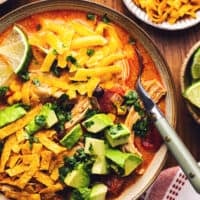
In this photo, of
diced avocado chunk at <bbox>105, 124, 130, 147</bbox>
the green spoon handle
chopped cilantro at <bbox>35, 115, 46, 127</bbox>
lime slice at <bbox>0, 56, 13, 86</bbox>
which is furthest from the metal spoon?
lime slice at <bbox>0, 56, 13, 86</bbox>

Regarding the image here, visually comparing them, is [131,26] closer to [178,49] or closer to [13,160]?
[178,49]

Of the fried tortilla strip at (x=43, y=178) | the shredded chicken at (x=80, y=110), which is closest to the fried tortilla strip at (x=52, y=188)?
the fried tortilla strip at (x=43, y=178)

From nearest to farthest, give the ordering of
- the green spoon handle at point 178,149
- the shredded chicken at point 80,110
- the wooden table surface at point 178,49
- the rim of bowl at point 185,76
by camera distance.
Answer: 1. the green spoon handle at point 178,149
2. the shredded chicken at point 80,110
3. the rim of bowl at point 185,76
4. the wooden table surface at point 178,49

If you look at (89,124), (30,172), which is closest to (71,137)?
(89,124)

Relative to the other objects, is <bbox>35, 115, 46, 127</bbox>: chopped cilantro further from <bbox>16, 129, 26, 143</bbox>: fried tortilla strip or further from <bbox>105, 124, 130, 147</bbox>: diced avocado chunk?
<bbox>105, 124, 130, 147</bbox>: diced avocado chunk

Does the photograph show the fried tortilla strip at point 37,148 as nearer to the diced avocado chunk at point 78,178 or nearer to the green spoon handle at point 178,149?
the diced avocado chunk at point 78,178

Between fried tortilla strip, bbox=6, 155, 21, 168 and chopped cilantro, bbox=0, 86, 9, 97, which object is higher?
chopped cilantro, bbox=0, 86, 9, 97
